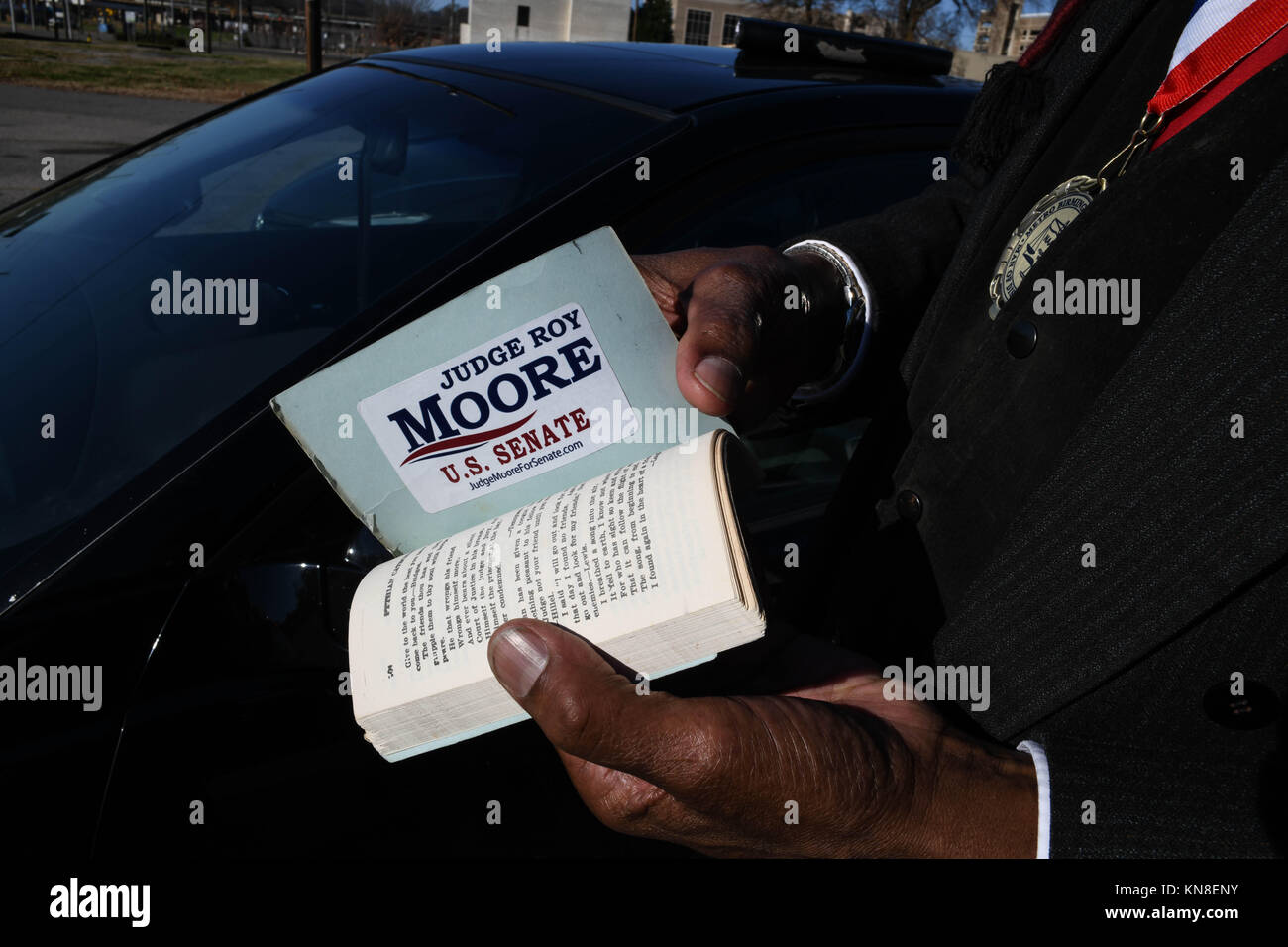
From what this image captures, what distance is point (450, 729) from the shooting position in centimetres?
94

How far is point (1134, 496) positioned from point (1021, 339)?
0.28 metres

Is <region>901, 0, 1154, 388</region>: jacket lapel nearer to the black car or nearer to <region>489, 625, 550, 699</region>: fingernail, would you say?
the black car

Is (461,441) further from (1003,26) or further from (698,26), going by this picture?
(698,26)

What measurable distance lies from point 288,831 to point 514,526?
674 mm

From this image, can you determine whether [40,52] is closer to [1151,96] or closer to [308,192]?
[308,192]

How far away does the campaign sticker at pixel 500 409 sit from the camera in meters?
1.00

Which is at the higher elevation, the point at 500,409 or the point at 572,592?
the point at 500,409

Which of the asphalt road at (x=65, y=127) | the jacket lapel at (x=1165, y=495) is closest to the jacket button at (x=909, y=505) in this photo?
the jacket lapel at (x=1165, y=495)

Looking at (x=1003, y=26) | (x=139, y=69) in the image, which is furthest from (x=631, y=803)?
(x=1003, y=26)

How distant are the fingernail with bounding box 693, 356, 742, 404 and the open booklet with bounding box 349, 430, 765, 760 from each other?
8 cm

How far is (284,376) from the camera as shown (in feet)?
4.29

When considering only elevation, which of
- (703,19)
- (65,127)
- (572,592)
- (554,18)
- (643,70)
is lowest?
(572,592)

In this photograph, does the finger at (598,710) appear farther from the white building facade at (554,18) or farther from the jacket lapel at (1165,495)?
the white building facade at (554,18)

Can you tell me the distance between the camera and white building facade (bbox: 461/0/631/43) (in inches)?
1334
